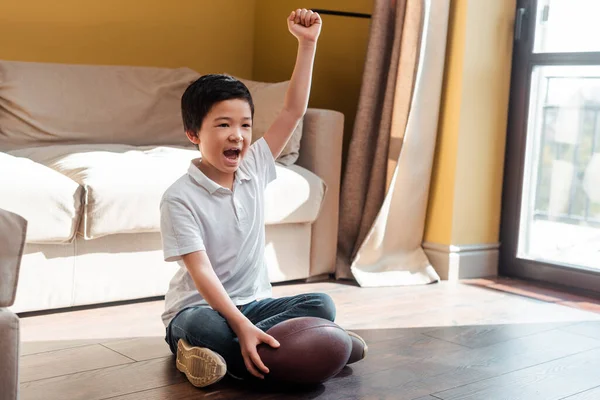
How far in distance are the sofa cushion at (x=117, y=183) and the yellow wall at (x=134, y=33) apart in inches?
34.4

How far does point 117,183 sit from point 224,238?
2.20 ft

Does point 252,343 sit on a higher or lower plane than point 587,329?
higher

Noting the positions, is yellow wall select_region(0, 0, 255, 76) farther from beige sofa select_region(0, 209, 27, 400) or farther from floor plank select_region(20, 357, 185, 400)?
beige sofa select_region(0, 209, 27, 400)

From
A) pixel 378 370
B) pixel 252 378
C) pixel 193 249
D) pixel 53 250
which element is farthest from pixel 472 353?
pixel 53 250

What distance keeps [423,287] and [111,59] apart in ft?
5.65

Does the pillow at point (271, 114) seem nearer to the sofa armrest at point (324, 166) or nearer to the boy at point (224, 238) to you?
the sofa armrest at point (324, 166)

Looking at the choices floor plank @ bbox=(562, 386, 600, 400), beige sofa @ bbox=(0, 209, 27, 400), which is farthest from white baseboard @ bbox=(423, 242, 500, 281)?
beige sofa @ bbox=(0, 209, 27, 400)

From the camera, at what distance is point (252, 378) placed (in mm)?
1894

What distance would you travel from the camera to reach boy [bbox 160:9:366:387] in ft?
5.93

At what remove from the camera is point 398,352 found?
7.18 ft

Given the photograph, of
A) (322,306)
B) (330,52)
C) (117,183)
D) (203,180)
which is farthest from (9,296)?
(330,52)

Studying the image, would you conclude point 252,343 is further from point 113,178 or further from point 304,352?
point 113,178

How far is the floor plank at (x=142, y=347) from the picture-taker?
6.80 ft

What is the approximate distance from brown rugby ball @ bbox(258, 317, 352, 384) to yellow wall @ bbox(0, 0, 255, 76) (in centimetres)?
219
